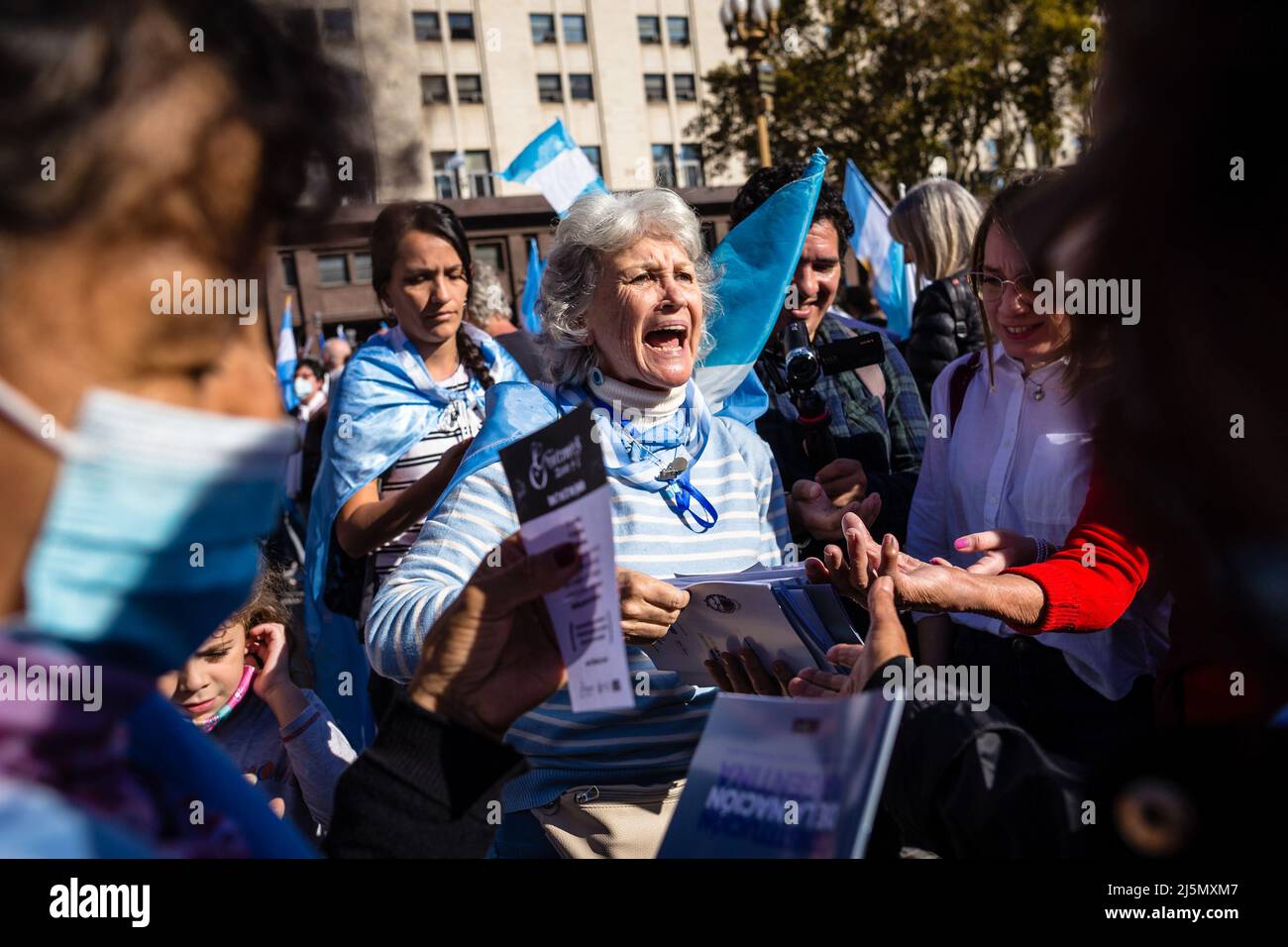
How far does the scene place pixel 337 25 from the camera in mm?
1231

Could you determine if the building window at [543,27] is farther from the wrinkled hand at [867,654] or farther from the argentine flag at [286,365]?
the wrinkled hand at [867,654]

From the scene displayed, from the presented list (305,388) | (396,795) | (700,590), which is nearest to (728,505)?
(700,590)

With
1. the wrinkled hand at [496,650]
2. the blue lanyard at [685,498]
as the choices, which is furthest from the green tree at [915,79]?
the wrinkled hand at [496,650]

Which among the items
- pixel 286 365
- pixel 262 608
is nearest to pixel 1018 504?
pixel 262 608

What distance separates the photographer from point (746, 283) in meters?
3.44

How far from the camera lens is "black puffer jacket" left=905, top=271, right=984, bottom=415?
4211 mm

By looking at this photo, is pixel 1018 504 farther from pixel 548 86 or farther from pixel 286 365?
pixel 548 86

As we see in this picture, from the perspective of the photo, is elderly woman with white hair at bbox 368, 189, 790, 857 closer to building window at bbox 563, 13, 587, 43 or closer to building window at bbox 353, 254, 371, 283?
building window at bbox 353, 254, 371, 283

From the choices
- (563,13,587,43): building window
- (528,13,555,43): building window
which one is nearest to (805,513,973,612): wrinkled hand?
(528,13,555,43): building window

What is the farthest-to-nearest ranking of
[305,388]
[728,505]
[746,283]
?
1. [305,388]
2. [746,283]
3. [728,505]

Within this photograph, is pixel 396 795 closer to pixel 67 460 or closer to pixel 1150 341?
pixel 67 460

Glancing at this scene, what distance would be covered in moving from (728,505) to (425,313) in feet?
5.83

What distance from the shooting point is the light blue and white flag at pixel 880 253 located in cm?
739

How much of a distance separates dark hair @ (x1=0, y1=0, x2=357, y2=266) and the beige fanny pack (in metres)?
1.50
